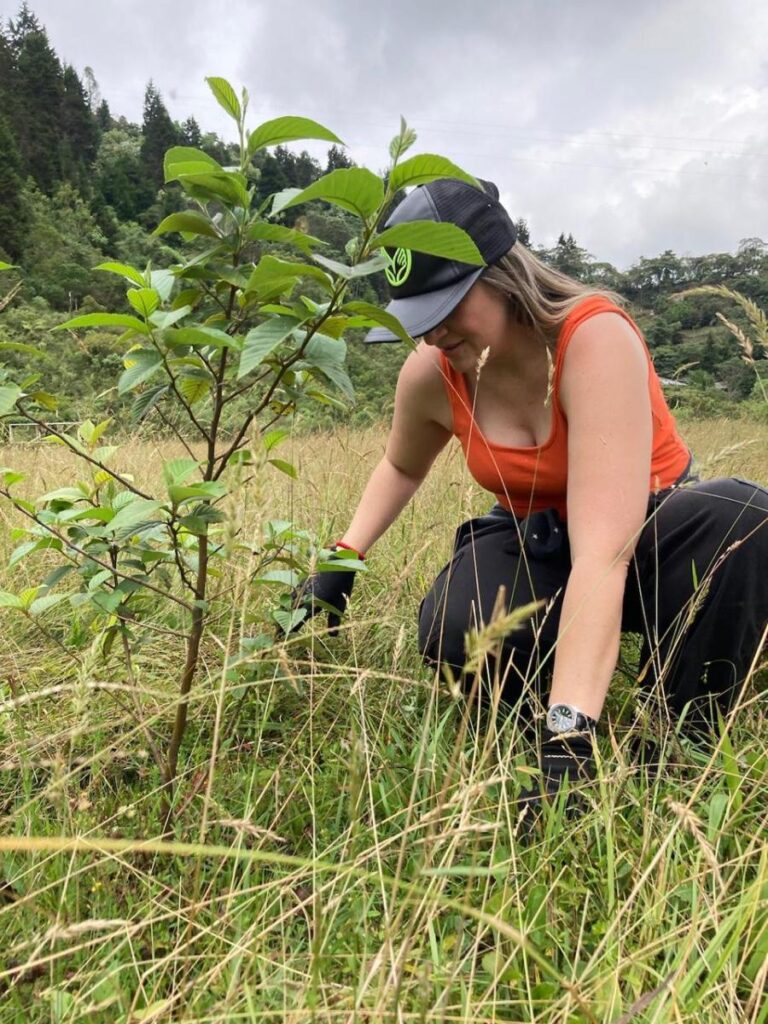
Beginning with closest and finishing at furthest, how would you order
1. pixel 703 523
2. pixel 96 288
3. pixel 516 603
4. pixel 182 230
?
pixel 182 230 < pixel 703 523 < pixel 516 603 < pixel 96 288

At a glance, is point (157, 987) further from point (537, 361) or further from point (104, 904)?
point (537, 361)

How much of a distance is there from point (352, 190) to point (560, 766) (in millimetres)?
890

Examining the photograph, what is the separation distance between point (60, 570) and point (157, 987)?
61 centimetres

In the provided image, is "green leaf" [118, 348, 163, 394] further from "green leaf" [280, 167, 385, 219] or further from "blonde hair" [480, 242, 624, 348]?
"blonde hair" [480, 242, 624, 348]

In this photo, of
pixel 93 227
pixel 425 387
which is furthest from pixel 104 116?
pixel 425 387

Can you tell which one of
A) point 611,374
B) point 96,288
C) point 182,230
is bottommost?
point 611,374

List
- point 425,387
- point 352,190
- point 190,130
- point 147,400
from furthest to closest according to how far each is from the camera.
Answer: point 190,130
point 425,387
point 147,400
point 352,190

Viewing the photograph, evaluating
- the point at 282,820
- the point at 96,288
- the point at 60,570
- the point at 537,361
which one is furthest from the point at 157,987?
the point at 96,288

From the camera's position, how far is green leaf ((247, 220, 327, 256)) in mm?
835

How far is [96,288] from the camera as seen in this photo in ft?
68.8

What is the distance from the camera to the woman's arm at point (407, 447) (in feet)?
5.54

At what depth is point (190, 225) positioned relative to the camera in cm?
85

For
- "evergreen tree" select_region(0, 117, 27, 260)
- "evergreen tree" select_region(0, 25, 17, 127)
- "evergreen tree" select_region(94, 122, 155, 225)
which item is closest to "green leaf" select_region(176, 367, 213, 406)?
"evergreen tree" select_region(0, 117, 27, 260)

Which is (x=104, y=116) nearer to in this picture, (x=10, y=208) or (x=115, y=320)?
(x=10, y=208)
